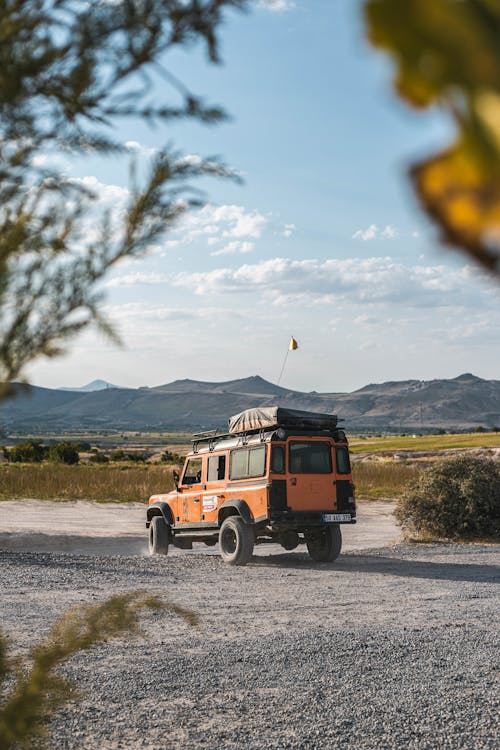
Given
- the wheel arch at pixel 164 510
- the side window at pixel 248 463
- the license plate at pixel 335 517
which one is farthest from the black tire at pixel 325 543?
the wheel arch at pixel 164 510

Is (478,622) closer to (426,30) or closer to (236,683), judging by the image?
(236,683)

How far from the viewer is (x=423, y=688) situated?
6379 mm

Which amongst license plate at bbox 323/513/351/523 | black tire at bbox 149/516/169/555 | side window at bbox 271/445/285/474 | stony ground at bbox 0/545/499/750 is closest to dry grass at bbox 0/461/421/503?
black tire at bbox 149/516/169/555

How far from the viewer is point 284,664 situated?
702 cm

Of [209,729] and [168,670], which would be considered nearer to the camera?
[209,729]

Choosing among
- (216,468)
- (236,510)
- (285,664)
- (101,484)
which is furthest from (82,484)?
(285,664)

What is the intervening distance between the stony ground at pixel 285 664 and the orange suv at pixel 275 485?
5.08ft

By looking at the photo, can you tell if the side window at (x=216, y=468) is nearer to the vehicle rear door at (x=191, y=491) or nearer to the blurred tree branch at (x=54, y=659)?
the vehicle rear door at (x=191, y=491)

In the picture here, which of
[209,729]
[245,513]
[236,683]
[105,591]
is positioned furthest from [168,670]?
[245,513]

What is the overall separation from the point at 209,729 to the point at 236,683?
1.08 m

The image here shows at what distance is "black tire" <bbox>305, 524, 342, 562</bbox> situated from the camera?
15188 mm

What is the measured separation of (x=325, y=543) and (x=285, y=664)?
8.46 meters

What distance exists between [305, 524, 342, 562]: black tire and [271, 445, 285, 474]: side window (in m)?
1.71

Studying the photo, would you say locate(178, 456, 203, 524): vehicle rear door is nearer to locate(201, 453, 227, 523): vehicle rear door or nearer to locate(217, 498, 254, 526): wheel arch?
locate(201, 453, 227, 523): vehicle rear door
